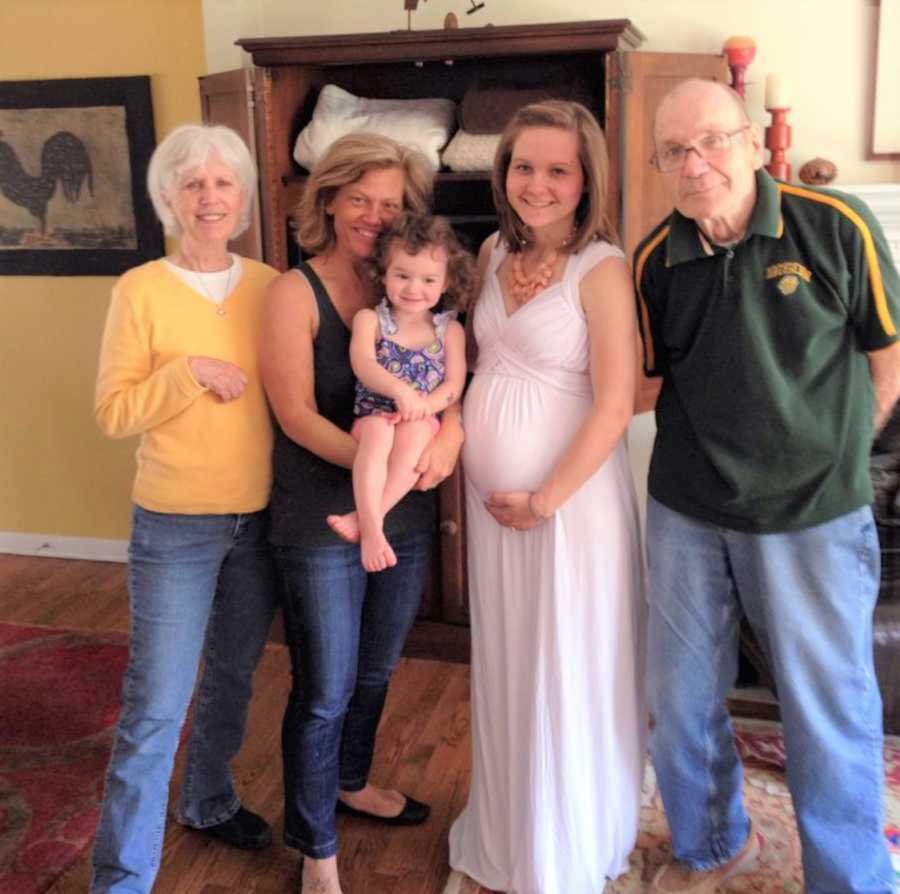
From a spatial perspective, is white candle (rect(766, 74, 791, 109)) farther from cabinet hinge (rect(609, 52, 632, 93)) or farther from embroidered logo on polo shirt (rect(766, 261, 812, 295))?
embroidered logo on polo shirt (rect(766, 261, 812, 295))

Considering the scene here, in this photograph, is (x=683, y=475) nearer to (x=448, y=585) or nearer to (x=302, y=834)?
(x=302, y=834)

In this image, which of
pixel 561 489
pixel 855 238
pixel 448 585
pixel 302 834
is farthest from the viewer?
pixel 448 585

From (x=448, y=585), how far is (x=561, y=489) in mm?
1373

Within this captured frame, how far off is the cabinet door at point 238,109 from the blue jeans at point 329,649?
1.16 m

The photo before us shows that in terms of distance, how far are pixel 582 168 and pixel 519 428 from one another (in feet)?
1.44

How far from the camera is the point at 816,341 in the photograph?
1621 millimetres

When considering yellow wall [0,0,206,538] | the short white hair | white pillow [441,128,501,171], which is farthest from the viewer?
yellow wall [0,0,206,538]

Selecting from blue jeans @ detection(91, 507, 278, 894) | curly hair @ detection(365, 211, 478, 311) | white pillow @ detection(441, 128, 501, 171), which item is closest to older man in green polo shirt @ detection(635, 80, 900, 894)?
curly hair @ detection(365, 211, 478, 311)

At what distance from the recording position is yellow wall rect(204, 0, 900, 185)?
2816mm

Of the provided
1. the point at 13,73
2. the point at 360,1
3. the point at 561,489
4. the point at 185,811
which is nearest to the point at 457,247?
the point at 561,489

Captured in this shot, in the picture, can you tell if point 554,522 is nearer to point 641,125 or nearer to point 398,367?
point 398,367

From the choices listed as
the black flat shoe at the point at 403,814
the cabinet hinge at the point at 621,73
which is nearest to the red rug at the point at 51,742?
the black flat shoe at the point at 403,814

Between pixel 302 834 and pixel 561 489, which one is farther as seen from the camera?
pixel 302 834

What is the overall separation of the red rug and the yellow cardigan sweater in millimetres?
862
